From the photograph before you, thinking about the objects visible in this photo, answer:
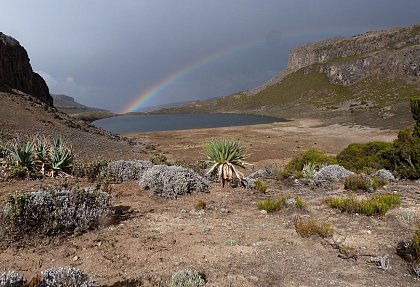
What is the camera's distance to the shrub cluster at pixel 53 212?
6871mm

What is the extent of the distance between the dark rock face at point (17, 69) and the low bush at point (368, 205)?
5169 cm

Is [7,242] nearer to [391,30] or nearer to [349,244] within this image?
[349,244]

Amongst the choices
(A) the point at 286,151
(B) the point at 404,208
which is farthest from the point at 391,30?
(B) the point at 404,208

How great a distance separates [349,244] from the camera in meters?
6.91

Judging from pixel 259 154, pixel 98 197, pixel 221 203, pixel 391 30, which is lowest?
pixel 259 154

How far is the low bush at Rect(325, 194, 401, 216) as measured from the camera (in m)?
8.38

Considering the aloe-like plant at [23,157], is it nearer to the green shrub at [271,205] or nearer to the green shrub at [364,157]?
the green shrub at [271,205]

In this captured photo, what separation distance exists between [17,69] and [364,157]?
55079 millimetres

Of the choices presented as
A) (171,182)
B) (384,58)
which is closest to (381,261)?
(171,182)

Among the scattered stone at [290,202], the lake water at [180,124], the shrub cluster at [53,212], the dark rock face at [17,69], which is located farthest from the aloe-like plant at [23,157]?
the lake water at [180,124]

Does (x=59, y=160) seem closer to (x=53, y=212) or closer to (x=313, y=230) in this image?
(x=53, y=212)

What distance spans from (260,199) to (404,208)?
3.80m

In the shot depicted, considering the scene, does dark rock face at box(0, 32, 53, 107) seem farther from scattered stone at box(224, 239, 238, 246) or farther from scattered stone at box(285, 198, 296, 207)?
scattered stone at box(224, 239, 238, 246)

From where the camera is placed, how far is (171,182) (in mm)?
10695
